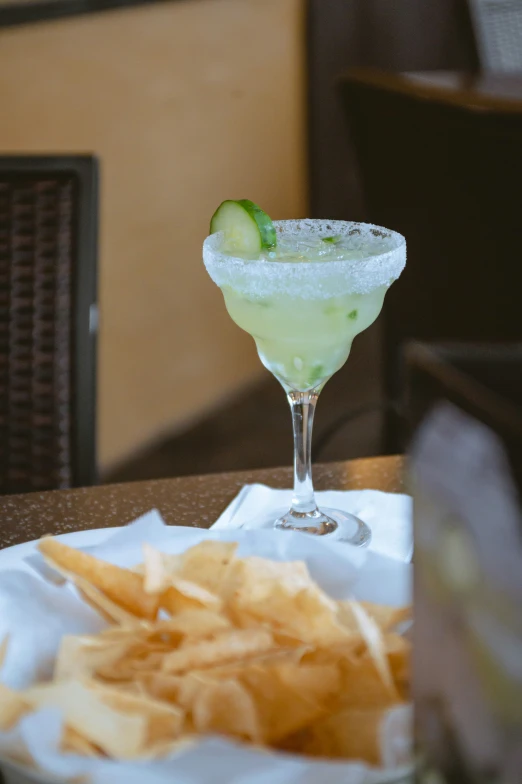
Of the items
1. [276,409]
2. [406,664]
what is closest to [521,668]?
[406,664]

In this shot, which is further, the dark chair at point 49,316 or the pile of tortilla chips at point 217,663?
the dark chair at point 49,316

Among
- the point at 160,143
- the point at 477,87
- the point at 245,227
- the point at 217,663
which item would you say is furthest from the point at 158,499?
the point at 160,143

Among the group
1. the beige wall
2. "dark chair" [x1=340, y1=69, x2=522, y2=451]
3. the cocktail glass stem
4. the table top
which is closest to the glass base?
the cocktail glass stem

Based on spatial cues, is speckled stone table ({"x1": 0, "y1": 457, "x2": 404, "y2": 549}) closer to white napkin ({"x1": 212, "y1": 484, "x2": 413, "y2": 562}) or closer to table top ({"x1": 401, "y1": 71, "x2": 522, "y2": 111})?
white napkin ({"x1": 212, "y1": 484, "x2": 413, "y2": 562})

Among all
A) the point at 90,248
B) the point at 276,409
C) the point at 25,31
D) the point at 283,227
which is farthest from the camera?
the point at 276,409

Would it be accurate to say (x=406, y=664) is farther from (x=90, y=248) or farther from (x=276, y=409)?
(x=276, y=409)

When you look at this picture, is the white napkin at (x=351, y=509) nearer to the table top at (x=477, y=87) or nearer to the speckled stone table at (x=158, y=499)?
the speckled stone table at (x=158, y=499)

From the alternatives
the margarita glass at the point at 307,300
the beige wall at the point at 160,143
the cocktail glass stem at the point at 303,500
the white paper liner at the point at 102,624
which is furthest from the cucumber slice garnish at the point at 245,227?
the beige wall at the point at 160,143
